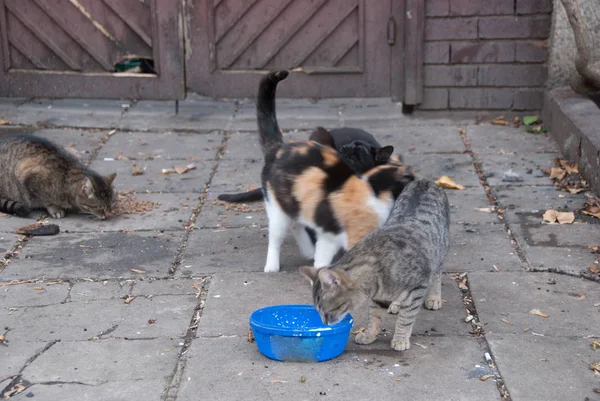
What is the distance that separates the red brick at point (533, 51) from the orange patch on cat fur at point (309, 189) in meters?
4.56

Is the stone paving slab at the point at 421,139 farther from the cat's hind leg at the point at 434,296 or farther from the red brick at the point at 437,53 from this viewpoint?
the cat's hind leg at the point at 434,296

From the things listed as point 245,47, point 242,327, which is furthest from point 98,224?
point 245,47

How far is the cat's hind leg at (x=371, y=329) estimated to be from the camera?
458 cm

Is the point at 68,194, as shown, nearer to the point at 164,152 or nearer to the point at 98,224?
the point at 98,224

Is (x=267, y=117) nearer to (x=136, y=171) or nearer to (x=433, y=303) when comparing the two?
(x=433, y=303)

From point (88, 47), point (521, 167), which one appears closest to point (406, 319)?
point (521, 167)

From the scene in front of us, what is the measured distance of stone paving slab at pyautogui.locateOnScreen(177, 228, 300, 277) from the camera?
18.8ft

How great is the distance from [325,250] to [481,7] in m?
4.66

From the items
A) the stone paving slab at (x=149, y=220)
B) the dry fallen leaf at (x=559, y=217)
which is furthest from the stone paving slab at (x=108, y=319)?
the dry fallen leaf at (x=559, y=217)

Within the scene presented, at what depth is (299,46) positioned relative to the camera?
9594 mm

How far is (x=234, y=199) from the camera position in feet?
21.1

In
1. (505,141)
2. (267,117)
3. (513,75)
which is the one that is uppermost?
(267,117)

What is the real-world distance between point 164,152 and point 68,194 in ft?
5.69

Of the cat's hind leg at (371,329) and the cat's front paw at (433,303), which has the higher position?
the cat's hind leg at (371,329)
